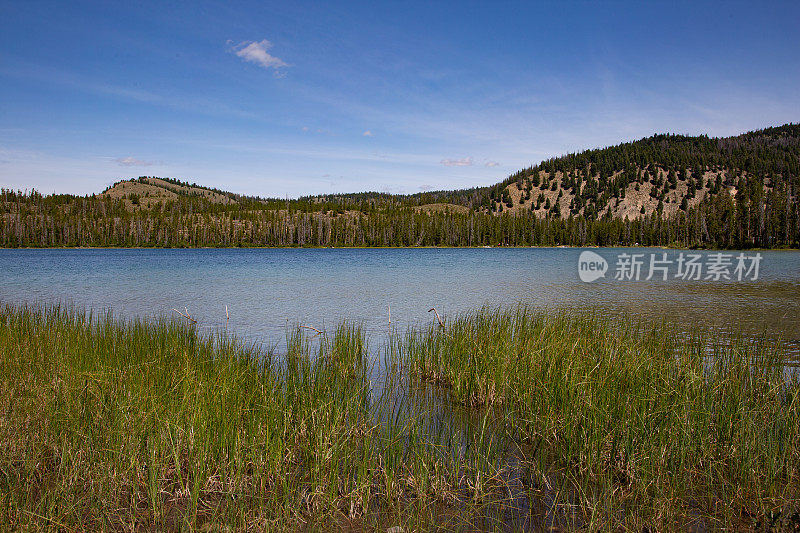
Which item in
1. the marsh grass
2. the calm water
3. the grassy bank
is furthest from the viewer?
the calm water

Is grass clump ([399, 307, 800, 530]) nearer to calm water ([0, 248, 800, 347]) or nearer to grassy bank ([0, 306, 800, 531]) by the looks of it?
grassy bank ([0, 306, 800, 531])

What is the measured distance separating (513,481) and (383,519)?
168 cm

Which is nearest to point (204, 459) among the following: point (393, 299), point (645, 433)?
point (645, 433)

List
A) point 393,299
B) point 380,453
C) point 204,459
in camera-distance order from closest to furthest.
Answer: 1. point 204,459
2. point 380,453
3. point 393,299

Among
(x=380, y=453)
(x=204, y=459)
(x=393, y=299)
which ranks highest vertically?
(x=204, y=459)

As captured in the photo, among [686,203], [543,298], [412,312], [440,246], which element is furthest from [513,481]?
[686,203]

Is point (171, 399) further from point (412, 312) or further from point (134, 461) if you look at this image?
point (412, 312)

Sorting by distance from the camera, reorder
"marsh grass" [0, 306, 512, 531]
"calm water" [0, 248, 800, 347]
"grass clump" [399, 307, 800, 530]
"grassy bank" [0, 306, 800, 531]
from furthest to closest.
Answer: "calm water" [0, 248, 800, 347] < "grass clump" [399, 307, 800, 530] < "grassy bank" [0, 306, 800, 531] < "marsh grass" [0, 306, 512, 531]

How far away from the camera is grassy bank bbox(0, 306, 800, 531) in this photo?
14.8 ft

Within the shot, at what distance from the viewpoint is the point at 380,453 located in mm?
5520

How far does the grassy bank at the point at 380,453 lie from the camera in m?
4.51

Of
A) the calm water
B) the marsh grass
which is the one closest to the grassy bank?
the marsh grass

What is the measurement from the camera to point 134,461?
4832 millimetres

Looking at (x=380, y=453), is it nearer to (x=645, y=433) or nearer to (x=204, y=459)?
(x=204, y=459)
